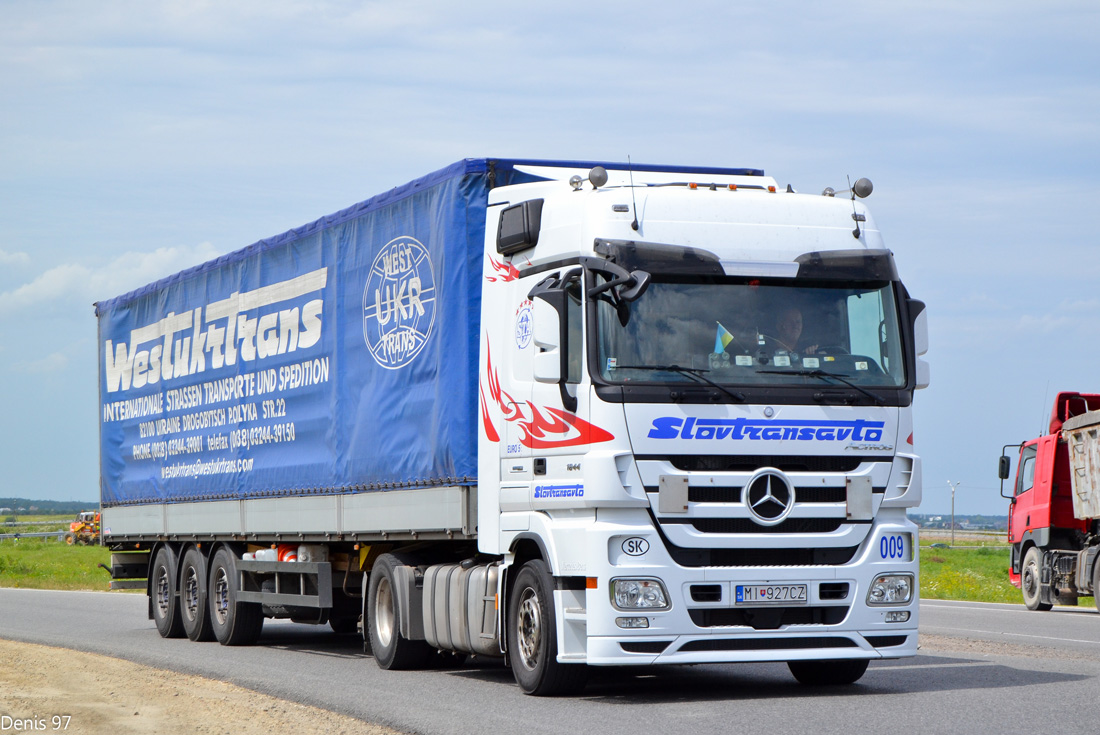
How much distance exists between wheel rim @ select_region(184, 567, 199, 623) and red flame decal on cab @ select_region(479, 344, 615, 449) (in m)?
7.66

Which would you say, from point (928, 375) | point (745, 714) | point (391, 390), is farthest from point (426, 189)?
point (745, 714)

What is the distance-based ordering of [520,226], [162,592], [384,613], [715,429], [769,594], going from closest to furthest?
1. [715,429]
2. [769,594]
3. [520,226]
4. [384,613]
5. [162,592]

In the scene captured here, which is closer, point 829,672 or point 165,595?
point 829,672

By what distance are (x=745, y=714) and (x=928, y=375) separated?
278 centimetres

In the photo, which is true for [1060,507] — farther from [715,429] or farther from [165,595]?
[715,429]

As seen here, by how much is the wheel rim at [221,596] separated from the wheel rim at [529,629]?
6.97 m

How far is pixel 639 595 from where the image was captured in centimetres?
966

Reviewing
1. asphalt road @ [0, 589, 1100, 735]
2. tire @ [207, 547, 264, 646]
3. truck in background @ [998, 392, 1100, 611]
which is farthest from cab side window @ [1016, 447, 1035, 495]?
tire @ [207, 547, 264, 646]

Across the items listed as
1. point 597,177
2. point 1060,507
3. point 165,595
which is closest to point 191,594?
point 165,595

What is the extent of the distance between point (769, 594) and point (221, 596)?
8985mm

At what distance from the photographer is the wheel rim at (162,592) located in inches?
730

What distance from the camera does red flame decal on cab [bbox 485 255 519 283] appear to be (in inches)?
433

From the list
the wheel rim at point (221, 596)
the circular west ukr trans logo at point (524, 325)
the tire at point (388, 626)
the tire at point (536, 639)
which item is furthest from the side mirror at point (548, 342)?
the wheel rim at point (221, 596)

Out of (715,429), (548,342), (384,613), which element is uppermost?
(548,342)
